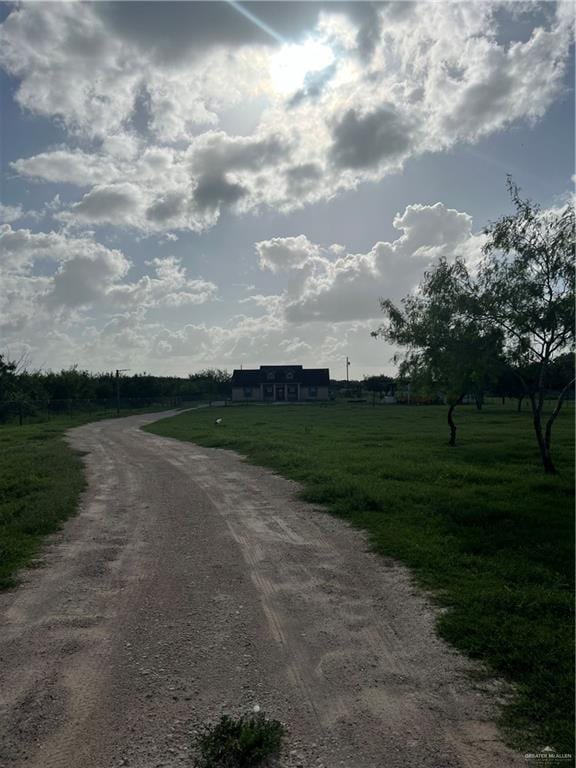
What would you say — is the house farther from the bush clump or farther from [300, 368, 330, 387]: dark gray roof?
the bush clump

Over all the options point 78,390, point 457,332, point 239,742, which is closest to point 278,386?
point 78,390

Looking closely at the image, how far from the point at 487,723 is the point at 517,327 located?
36.8 feet

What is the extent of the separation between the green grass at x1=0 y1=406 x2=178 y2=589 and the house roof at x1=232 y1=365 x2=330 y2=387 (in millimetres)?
71181

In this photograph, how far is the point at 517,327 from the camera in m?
13.1

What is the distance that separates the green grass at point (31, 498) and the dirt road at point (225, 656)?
0.41 metres

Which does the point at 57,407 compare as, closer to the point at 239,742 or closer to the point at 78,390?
the point at 78,390

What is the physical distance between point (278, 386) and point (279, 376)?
1.99m

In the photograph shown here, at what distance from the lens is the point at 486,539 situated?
7859 mm

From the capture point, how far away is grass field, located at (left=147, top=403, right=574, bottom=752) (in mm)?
4057

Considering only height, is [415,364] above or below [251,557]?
above

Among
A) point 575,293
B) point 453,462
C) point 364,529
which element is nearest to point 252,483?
point 364,529

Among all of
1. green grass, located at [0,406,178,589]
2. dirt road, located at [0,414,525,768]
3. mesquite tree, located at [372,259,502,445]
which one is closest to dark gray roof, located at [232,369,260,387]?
green grass, located at [0,406,178,589]

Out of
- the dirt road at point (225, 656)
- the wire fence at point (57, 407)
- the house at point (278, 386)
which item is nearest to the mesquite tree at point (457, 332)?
the dirt road at point (225, 656)

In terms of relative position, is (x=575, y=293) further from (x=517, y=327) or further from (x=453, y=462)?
(x=453, y=462)
